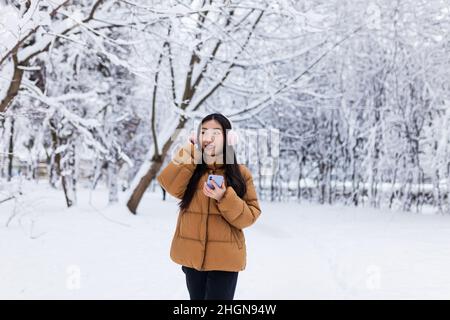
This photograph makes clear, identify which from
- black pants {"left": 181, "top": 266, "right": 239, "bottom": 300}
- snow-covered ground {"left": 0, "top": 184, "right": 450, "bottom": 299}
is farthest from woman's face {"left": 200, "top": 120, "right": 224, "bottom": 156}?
snow-covered ground {"left": 0, "top": 184, "right": 450, "bottom": 299}

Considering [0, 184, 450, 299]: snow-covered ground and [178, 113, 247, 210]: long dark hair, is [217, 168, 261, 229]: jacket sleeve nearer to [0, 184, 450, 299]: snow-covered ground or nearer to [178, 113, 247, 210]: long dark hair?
[178, 113, 247, 210]: long dark hair

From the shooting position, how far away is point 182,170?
8.76 feet

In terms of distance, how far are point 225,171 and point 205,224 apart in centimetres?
32

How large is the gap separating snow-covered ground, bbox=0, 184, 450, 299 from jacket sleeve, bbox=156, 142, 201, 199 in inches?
95.7

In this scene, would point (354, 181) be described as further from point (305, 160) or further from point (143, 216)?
point (143, 216)

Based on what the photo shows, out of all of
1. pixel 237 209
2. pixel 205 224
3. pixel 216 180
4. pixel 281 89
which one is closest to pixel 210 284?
pixel 205 224

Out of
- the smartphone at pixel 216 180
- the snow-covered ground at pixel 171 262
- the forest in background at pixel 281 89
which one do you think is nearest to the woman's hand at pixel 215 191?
the smartphone at pixel 216 180

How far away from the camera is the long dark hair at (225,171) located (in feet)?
8.64

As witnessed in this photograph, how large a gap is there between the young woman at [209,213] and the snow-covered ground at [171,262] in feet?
7.40

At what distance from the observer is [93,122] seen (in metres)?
5.59

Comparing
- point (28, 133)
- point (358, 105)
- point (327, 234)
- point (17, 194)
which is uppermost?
point (358, 105)

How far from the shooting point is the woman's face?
2607 mm
